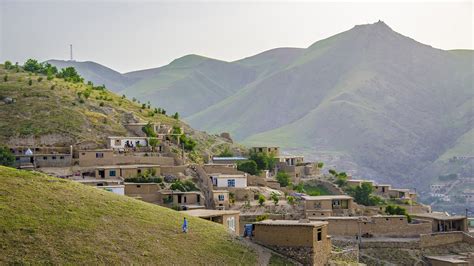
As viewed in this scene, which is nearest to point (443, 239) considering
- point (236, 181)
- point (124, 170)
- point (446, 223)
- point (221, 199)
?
point (446, 223)

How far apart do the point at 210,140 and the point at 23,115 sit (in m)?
23.4

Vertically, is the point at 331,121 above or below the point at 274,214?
above

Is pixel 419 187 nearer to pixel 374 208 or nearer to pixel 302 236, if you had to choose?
pixel 374 208

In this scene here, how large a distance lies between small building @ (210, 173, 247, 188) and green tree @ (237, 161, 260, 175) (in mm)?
7099

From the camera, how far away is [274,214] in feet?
178

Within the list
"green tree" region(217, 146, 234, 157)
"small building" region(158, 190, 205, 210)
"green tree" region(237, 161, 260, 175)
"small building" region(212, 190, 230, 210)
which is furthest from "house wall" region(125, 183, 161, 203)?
"green tree" region(217, 146, 234, 157)

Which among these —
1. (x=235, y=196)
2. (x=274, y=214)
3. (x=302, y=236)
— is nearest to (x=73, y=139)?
(x=235, y=196)

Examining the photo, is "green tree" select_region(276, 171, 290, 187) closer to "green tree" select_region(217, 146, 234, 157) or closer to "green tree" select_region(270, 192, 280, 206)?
"green tree" select_region(270, 192, 280, 206)

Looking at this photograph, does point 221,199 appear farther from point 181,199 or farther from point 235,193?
point 181,199

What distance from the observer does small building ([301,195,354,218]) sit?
55594mm

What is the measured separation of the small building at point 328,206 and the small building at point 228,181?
5161mm

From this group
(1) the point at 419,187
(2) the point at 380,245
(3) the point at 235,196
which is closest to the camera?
(2) the point at 380,245

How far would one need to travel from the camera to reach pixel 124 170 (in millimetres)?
56281

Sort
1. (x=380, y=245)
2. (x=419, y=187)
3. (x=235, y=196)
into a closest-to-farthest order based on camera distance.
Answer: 1. (x=380, y=245)
2. (x=235, y=196)
3. (x=419, y=187)
